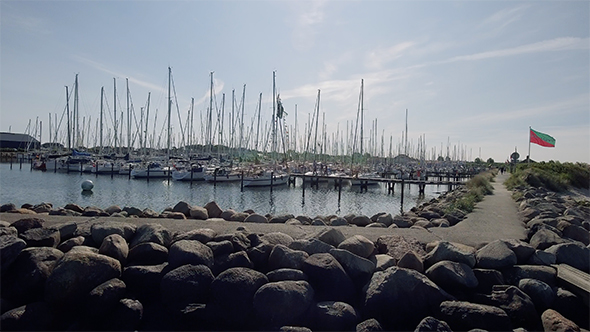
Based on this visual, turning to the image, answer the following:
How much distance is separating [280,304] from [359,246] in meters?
2.23

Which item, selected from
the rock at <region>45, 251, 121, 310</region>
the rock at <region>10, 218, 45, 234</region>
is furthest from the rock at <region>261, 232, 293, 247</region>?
the rock at <region>10, 218, 45, 234</region>

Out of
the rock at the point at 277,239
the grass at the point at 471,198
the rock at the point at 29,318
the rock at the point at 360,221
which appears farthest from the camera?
the grass at the point at 471,198

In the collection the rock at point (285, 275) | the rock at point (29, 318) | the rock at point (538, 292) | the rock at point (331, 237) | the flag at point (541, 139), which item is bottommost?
the rock at point (29, 318)

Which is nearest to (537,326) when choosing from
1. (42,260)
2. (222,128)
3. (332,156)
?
(42,260)

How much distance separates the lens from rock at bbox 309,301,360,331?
5.92 m

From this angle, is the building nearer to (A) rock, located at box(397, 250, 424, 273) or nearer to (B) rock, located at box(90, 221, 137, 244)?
(B) rock, located at box(90, 221, 137, 244)

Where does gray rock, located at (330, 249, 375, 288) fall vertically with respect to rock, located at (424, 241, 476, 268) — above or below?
below

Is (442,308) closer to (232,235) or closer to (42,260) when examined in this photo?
(232,235)

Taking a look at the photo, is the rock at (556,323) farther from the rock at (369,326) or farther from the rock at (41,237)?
the rock at (41,237)

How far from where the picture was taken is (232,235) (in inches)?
313

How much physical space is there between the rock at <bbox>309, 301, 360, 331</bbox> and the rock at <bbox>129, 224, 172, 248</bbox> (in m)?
3.56

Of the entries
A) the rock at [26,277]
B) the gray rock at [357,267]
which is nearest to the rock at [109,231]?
the rock at [26,277]

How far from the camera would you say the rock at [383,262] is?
23.6ft

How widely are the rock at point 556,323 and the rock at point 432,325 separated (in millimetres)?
1657
